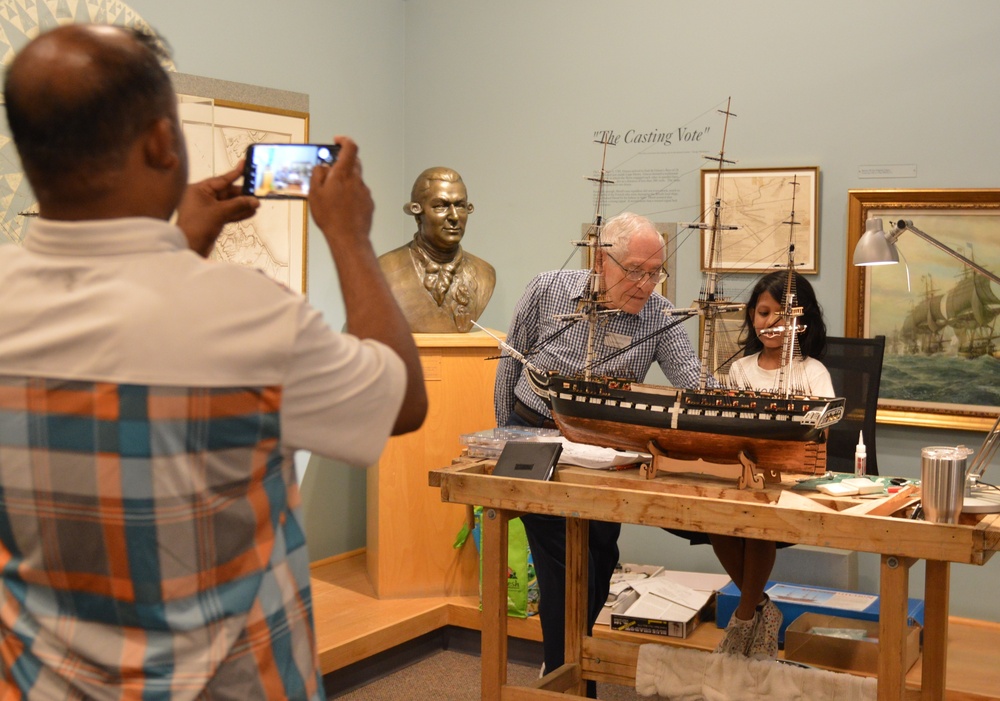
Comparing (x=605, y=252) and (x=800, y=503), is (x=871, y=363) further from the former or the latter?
(x=800, y=503)

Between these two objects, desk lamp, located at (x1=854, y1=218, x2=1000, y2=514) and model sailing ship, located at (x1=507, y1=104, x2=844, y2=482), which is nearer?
desk lamp, located at (x1=854, y1=218, x2=1000, y2=514)

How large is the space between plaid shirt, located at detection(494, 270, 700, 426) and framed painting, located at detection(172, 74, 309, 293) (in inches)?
56.6

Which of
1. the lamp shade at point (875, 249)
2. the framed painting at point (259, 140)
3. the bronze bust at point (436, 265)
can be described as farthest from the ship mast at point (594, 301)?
the framed painting at point (259, 140)

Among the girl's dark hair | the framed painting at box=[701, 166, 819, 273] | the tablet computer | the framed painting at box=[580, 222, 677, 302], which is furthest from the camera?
the framed painting at box=[580, 222, 677, 302]

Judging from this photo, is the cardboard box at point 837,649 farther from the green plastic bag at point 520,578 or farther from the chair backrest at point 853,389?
the green plastic bag at point 520,578

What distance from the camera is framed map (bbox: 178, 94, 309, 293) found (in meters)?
4.75

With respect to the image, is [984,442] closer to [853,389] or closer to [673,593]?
[853,389]

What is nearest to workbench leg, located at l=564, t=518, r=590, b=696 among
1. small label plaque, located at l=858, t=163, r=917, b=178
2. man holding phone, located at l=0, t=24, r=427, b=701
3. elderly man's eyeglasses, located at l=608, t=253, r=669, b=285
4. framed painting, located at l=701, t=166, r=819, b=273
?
elderly man's eyeglasses, located at l=608, t=253, r=669, b=285

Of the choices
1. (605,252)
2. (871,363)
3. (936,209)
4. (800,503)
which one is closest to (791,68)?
(936,209)

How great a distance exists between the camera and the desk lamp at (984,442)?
2.44 m

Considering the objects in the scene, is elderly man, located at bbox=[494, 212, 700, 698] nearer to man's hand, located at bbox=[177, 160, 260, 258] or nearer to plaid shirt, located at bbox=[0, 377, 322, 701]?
man's hand, located at bbox=[177, 160, 260, 258]

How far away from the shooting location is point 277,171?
1373 millimetres

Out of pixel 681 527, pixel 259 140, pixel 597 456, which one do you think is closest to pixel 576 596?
pixel 597 456

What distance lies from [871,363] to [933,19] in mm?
1542
